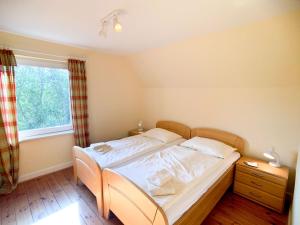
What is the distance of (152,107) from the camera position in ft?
13.0

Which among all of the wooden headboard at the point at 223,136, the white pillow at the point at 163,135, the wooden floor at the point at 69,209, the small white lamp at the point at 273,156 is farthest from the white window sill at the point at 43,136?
the small white lamp at the point at 273,156

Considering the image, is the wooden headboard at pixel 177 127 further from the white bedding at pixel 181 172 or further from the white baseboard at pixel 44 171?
the white baseboard at pixel 44 171

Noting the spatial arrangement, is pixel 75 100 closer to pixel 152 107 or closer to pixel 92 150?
pixel 92 150

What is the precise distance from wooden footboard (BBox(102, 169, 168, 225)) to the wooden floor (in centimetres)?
32

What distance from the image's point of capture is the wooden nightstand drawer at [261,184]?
6.28 ft

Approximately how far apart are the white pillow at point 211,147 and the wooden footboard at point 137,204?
416mm

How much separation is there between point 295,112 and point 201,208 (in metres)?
1.78

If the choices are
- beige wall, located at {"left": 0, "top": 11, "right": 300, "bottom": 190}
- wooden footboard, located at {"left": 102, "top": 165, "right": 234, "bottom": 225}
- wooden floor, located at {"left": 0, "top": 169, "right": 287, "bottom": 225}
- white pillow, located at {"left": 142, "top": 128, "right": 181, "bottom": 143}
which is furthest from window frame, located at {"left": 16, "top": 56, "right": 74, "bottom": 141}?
wooden footboard, located at {"left": 102, "top": 165, "right": 234, "bottom": 225}

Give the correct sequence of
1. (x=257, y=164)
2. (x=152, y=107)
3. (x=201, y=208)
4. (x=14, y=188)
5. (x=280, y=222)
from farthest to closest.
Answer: (x=152, y=107), (x=14, y=188), (x=257, y=164), (x=280, y=222), (x=201, y=208)

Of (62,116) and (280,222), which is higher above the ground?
(62,116)

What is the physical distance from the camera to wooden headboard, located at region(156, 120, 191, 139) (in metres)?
3.24

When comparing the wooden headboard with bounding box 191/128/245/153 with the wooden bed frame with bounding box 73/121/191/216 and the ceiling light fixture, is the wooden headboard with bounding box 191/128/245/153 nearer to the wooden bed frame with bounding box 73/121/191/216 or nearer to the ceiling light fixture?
the wooden bed frame with bounding box 73/121/191/216

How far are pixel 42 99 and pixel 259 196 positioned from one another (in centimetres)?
371

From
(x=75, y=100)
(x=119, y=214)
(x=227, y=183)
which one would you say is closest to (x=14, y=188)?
(x=75, y=100)
